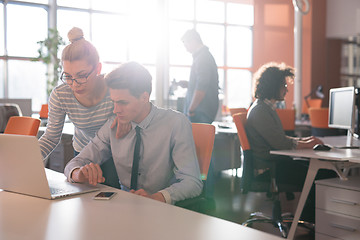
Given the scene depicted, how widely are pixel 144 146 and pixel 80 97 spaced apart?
0.48m

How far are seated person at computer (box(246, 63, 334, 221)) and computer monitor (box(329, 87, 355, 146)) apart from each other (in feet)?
1.17

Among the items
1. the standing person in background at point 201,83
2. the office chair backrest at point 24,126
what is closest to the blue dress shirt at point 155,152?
the office chair backrest at point 24,126

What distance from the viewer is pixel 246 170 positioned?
3.06 metres

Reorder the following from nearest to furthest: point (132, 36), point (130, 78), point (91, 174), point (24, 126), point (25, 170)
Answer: point (25, 170) < point (91, 174) < point (130, 78) < point (24, 126) < point (132, 36)

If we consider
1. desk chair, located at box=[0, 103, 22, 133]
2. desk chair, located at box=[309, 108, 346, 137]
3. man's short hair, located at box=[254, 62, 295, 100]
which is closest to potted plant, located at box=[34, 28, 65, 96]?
desk chair, located at box=[0, 103, 22, 133]

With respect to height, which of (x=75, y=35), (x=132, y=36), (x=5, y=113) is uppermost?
(x=132, y=36)

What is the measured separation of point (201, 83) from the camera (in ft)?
13.6

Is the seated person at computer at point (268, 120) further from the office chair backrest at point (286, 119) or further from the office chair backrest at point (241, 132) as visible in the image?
the office chair backrest at point (286, 119)

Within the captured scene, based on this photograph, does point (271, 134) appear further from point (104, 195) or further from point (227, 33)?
point (227, 33)

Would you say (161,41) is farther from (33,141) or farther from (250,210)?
(33,141)

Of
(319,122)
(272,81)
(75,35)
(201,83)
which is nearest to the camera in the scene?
(75,35)

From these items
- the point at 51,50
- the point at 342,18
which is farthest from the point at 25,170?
the point at 342,18

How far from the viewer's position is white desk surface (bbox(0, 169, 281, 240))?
101 centimetres

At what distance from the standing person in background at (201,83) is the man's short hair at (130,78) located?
237 centimetres
